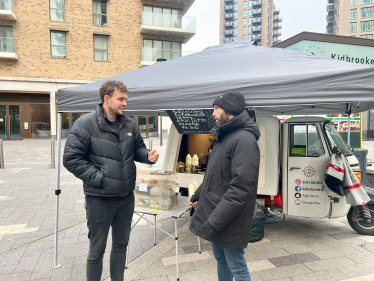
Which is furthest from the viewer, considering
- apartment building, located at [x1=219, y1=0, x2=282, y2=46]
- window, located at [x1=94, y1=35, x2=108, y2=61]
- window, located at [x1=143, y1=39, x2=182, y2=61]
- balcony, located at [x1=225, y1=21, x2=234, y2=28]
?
balcony, located at [x1=225, y1=21, x2=234, y2=28]

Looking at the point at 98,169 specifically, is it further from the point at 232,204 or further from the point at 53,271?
the point at 53,271

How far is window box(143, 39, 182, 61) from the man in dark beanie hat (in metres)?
22.4

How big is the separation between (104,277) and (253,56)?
10.9 ft

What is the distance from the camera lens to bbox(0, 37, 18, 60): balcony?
65.4 feet

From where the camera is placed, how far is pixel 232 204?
6.38 ft

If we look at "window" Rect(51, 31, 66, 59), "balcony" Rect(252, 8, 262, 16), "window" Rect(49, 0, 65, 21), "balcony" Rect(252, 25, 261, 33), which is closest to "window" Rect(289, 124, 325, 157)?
"window" Rect(51, 31, 66, 59)

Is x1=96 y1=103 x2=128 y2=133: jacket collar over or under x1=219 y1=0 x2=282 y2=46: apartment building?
under

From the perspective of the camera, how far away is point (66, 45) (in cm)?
2183

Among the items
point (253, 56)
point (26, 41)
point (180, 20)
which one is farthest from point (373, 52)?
point (26, 41)

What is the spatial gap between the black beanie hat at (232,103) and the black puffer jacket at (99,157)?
37.4 inches

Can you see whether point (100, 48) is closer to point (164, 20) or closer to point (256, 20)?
point (164, 20)

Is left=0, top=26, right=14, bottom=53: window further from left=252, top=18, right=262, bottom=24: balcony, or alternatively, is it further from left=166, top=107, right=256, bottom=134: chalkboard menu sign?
left=252, top=18, right=262, bottom=24: balcony

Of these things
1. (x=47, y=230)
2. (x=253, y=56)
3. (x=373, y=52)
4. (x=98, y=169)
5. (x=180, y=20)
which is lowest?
(x=47, y=230)

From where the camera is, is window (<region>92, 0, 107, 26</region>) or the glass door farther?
window (<region>92, 0, 107, 26</region>)
